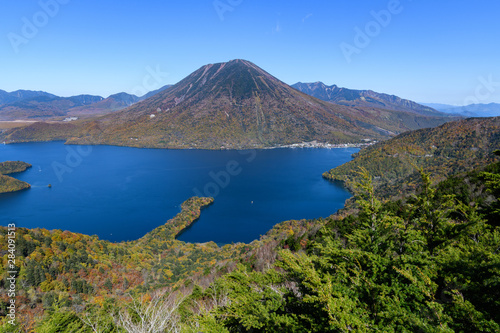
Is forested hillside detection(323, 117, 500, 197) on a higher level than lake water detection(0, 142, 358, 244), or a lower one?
higher

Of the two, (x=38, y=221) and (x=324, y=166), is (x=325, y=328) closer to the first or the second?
(x=38, y=221)

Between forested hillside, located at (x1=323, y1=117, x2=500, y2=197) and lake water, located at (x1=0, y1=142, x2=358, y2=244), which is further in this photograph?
forested hillside, located at (x1=323, y1=117, x2=500, y2=197)

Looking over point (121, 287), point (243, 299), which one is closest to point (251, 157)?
point (121, 287)

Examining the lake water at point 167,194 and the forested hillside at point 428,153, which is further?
the forested hillside at point 428,153

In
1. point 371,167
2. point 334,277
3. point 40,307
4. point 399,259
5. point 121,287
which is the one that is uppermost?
point 399,259

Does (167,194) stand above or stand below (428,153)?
below

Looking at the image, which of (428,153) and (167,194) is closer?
(167,194)

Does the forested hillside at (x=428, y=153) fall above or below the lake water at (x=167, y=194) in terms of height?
above

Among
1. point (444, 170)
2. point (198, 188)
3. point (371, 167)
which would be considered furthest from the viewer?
point (371, 167)
